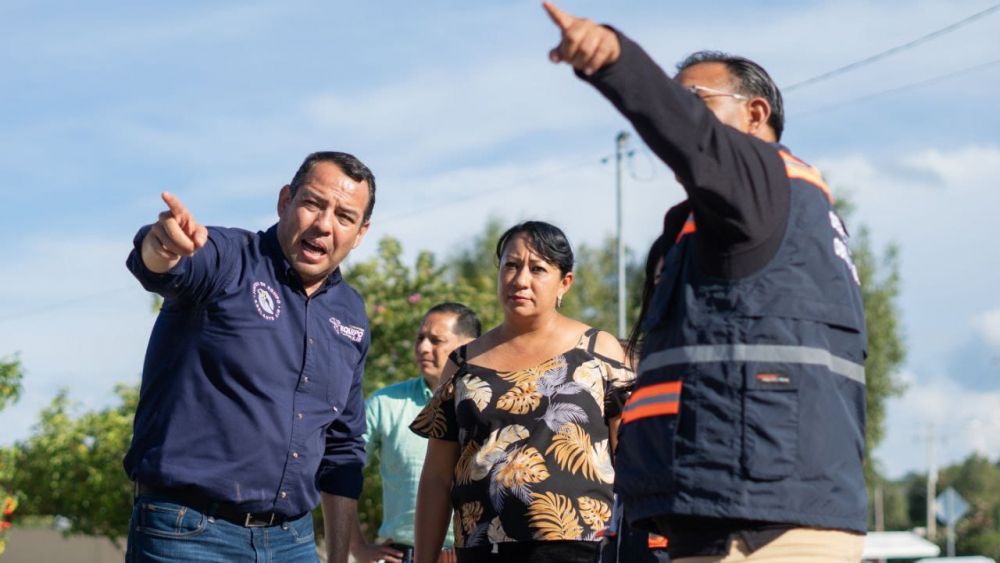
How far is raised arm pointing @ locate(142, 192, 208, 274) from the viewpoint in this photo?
3.86 meters

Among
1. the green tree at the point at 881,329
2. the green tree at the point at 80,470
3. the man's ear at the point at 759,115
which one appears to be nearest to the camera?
the man's ear at the point at 759,115

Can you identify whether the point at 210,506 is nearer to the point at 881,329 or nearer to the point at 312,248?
the point at 312,248

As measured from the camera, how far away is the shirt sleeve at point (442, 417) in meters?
5.41

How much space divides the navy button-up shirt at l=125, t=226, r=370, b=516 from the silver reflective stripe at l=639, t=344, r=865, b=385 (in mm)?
1749

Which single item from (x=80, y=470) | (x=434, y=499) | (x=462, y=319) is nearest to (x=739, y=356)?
(x=434, y=499)

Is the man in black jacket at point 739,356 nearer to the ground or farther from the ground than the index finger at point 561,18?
nearer to the ground

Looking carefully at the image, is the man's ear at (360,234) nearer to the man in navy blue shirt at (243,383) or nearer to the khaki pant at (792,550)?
the man in navy blue shirt at (243,383)

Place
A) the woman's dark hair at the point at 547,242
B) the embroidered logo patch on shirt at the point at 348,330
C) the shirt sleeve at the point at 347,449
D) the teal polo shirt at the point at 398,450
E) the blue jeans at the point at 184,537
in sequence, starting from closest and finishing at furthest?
the blue jeans at the point at 184,537, the embroidered logo patch on shirt at the point at 348,330, the shirt sleeve at the point at 347,449, the woman's dark hair at the point at 547,242, the teal polo shirt at the point at 398,450

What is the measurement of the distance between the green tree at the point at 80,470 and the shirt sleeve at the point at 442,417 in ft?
52.2

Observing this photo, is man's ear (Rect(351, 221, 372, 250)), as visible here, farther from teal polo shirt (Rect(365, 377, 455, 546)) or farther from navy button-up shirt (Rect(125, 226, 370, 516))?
teal polo shirt (Rect(365, 377, 455, 546))

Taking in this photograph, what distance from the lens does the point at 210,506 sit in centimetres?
443

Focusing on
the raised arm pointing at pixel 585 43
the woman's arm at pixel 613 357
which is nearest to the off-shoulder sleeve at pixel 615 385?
the woman's arm at pixel 613 357

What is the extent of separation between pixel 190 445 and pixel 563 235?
2049 mm

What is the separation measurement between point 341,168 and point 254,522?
132 cm
